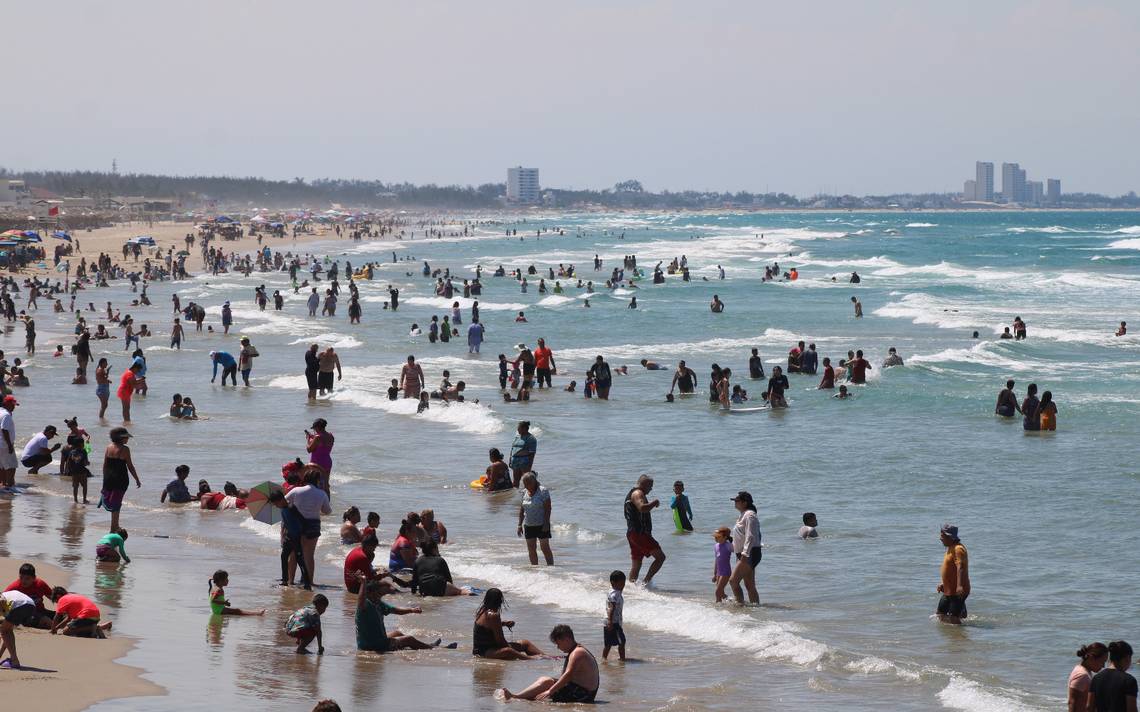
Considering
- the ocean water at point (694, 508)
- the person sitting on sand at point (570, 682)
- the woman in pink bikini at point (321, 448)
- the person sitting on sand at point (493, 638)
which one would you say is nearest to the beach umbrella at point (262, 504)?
the ocean water at point (694, 508)

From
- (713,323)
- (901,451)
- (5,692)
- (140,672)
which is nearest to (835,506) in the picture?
(901,451)

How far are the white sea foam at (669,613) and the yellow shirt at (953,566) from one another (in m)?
1.51

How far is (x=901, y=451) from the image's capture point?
22.8m

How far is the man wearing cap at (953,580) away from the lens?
12.5 meters

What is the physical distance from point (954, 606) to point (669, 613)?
267cm

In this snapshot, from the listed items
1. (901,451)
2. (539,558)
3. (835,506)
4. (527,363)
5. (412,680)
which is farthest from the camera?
(527,363)

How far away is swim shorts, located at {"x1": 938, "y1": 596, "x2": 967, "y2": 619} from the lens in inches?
501

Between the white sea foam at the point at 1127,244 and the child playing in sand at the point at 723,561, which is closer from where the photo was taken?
the child playing in sand at the point at 723,561

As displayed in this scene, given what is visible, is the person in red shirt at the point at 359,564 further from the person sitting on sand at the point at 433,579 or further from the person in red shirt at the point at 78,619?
the person in red shirt at the point at 78,619

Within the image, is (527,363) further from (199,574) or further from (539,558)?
(199,574)

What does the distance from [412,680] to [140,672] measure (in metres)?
1.98

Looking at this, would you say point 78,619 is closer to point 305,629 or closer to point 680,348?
point 305,629

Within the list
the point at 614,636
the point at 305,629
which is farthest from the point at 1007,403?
the point at 305,629

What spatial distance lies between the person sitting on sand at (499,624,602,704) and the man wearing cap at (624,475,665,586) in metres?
3.76
